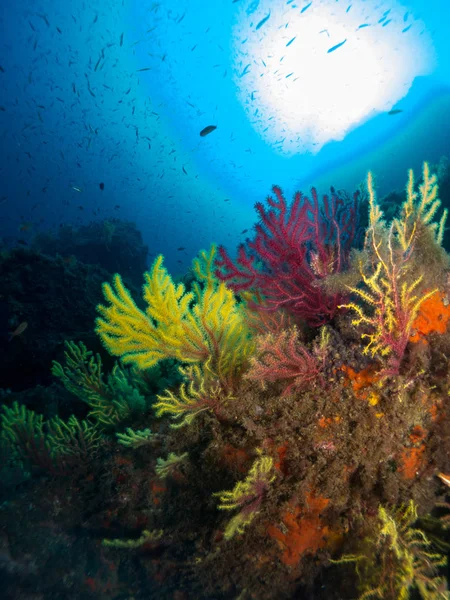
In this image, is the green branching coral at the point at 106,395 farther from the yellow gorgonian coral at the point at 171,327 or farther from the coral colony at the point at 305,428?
the yellow gorgonian coral at the point at 171,327

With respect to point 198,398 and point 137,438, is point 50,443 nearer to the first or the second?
point 137,438

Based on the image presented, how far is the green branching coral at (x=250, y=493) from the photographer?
7.79ft

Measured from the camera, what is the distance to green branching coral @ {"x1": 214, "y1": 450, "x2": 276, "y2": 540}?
93.4 inches

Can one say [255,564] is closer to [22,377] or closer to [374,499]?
[374,499]

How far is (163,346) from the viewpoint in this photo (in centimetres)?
278

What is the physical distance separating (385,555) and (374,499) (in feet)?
1.19

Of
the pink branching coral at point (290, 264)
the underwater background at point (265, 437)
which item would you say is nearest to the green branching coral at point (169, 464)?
the underwater background at point (265, 437)

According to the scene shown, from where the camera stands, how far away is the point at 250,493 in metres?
2.45

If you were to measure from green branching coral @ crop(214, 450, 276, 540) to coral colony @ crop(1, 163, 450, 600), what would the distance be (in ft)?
0.06

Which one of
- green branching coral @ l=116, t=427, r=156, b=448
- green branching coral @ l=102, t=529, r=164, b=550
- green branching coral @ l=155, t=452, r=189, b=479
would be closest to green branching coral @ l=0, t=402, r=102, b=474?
green branching coral @ l=116, t=427, r=156, b=448

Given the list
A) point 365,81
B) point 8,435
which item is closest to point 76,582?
point 8,435

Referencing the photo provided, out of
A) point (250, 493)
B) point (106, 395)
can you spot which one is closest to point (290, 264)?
point (250, 493)

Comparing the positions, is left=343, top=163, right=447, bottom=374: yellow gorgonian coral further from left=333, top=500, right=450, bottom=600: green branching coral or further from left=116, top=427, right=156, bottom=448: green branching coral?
left=116, top=427, right=156, bottom=448: green branching coral

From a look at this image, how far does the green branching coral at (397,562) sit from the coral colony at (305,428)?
A: 0.5 inches
